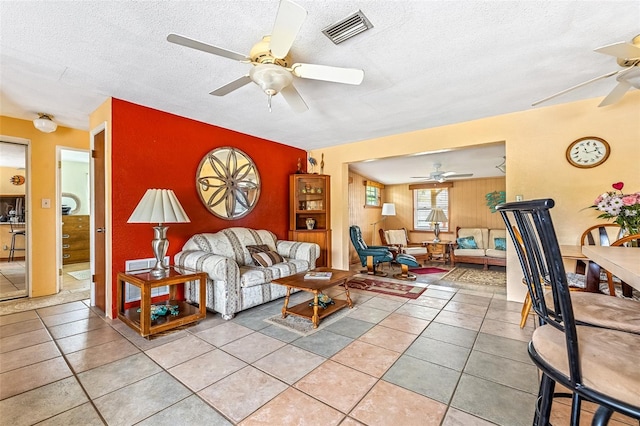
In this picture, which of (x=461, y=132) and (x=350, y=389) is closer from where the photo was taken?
(x=350, y=389)

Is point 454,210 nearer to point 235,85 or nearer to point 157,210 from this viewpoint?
point 235,85

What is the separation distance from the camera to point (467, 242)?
6246mm

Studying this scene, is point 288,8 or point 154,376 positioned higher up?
point 288,8

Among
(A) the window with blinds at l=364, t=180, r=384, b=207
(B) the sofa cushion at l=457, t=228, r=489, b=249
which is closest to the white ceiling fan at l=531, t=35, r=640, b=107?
(B) the sofa cushion at l=457, t=228, r=489, b=249

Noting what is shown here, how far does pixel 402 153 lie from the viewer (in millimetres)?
4234

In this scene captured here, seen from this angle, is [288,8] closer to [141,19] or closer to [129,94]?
[141,19]

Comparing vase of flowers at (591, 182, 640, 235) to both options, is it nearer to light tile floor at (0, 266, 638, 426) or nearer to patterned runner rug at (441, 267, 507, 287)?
light tile floor at (0, 266, 638, 426)

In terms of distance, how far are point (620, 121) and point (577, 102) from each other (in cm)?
43

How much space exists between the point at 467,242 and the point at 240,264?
5.17m

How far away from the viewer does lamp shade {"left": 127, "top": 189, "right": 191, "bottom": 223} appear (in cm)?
258

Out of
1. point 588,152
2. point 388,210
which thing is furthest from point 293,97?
point 388,210

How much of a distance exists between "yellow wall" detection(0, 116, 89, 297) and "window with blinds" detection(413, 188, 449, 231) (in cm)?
752

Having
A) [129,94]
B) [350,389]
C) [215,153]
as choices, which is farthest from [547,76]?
[129,94]

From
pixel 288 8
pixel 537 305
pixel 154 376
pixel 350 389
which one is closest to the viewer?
pixel 537 305
